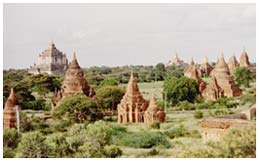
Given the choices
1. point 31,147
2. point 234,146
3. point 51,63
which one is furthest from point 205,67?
point 31,147

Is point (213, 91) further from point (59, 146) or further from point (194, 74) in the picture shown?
point (59, 146)

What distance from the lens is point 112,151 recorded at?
172 inches

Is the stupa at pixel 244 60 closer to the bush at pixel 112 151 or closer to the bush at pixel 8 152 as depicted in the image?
the bush at pixel 112 151

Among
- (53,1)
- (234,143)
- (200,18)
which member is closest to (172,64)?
(200,18)

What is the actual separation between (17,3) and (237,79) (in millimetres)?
1744

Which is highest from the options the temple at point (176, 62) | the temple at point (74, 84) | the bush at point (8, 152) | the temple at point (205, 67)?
the temple at point (176, 62)

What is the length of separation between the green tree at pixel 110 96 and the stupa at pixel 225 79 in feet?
2.40

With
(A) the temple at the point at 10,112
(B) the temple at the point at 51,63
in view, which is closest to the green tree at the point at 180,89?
(B) the temple at the point at 51,63

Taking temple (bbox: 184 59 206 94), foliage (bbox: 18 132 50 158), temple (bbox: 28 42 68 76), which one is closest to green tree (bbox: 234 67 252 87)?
temple (bbox: 184 59 206 94)

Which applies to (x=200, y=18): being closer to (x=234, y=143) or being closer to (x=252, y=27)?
(x=252, y=27)

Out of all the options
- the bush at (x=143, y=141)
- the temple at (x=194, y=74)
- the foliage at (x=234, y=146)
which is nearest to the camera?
the foliage at (x=234, y=146)

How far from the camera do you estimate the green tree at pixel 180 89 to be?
447 centimetres

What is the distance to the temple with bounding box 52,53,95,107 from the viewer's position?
4.46 m

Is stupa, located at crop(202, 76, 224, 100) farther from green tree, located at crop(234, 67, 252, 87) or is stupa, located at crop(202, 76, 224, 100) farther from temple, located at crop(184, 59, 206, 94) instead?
green tree, located at crop(234, 67, 252, 87)
